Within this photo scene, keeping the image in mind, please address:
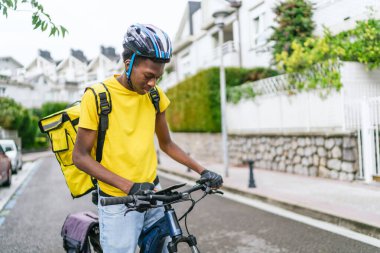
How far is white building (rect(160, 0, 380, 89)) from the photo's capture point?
13445 mm

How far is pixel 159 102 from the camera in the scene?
8.34 ft

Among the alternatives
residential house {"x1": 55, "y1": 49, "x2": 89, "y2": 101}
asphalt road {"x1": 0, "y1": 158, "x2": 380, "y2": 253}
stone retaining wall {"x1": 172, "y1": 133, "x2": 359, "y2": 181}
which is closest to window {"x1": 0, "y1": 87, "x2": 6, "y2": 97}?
stone retaining wall {"x1": 172, "y1": 133, "x2": 359, "y2": 181}

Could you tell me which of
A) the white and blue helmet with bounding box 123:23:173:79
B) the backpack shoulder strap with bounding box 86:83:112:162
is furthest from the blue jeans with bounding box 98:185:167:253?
the white and blue helmet with bounding box 123:23:173:79

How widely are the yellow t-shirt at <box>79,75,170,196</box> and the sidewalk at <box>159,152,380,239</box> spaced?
164 inches

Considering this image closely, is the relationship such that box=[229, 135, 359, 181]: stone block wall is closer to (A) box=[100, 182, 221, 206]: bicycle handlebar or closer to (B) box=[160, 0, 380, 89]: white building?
(B) box=[160, 0, 380, 89]: white building

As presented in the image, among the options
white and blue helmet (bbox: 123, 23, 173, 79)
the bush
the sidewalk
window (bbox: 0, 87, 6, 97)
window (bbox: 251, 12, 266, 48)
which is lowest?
the sidewalk

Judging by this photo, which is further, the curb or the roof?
the roof

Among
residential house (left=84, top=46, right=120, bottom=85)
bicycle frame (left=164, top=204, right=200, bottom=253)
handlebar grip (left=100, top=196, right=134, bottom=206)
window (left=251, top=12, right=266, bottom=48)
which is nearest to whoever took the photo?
handlebar grip (left=100, top=196, right=134, bottom=206)

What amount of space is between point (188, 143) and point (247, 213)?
43.1ft

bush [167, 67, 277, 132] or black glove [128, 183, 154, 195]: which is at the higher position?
bush [167, 67, 277, 132]

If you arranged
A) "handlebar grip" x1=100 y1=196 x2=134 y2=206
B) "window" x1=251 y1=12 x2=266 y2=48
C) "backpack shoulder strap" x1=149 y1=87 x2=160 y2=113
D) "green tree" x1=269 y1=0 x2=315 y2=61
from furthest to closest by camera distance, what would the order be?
1. "window" x1=251 y1=12 x2=266 y2=48
2. "green tree" x1=269 y1=0 x2=315 y2=61
3. "backpack shoulder strap" x1=149 y1=87 x2=160 y2=113
4. "handlebar grip" x1=100 y1=196 x2=134 y2=206

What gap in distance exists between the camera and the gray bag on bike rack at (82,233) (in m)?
2.93

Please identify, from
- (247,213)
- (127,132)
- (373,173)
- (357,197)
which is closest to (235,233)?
(247,213)

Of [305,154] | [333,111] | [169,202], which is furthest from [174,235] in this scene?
[305,154]
